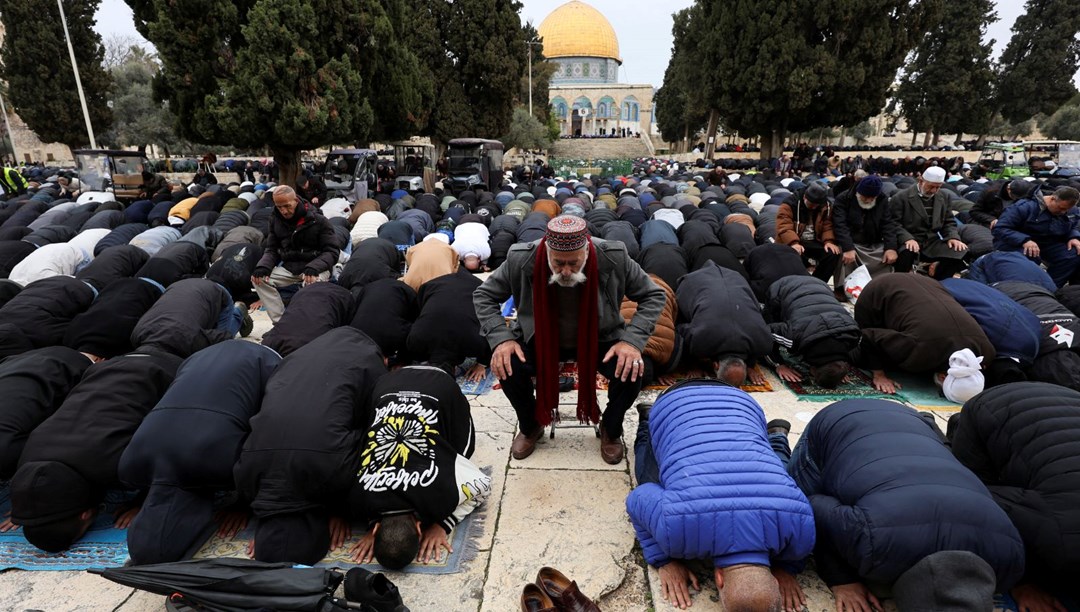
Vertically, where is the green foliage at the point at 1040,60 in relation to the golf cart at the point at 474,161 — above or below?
above

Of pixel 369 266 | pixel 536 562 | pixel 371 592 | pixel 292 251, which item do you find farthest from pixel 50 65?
pixel 536 562

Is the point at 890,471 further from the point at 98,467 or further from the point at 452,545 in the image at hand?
the point at 98,467

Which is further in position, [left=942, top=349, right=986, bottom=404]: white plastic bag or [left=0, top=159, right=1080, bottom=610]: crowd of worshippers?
[left=942, top=349, right=986, bottom=404]: white plastic bag

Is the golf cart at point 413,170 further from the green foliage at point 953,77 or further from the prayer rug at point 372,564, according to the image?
the green foliage at point 953,77

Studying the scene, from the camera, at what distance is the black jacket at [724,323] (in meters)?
3.94

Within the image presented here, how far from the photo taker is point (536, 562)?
2.54 m

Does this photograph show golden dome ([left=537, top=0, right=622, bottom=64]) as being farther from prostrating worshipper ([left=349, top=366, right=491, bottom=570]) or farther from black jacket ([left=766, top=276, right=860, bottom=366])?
prostrating worshipper ([left=349, top=366, right=491, bottom=570])

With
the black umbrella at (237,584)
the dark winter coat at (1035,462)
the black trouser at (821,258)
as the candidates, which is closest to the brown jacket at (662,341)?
the dark winter coat at (1035,462)

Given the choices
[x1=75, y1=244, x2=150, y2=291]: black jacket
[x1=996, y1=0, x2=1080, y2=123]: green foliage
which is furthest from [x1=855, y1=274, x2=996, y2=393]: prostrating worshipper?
[x1=996, y1=0, x2=1080, y2=123]: green foliage

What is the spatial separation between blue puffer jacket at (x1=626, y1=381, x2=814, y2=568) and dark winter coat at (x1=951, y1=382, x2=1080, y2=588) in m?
0.79

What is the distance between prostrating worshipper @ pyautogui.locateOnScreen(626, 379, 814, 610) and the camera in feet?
6.72

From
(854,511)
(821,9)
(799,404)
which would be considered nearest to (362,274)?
(799,404)

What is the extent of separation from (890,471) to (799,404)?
2.00 metres

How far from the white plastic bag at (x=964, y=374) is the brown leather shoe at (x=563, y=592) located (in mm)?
3167
